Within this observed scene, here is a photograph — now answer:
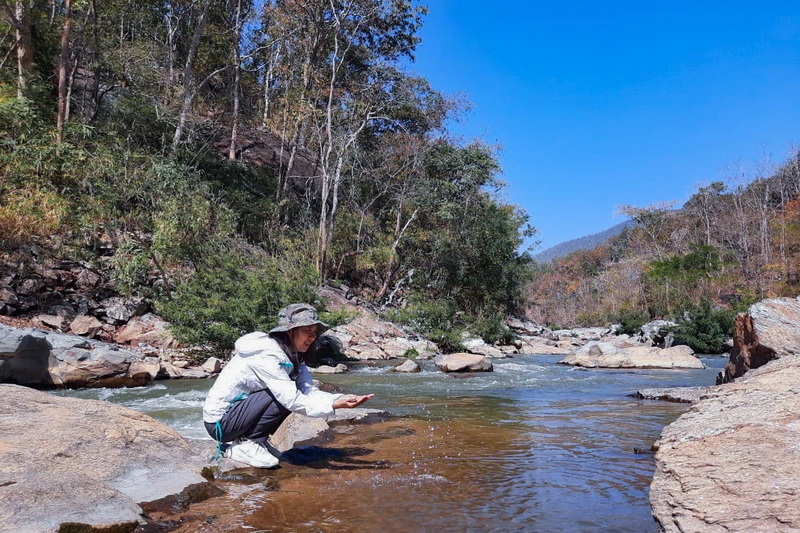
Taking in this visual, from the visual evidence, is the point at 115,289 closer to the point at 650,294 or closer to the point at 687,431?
the point at 687,431

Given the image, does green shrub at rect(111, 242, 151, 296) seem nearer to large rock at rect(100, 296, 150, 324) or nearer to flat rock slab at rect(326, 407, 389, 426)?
large rock at rect(100, 296, 150, 324)

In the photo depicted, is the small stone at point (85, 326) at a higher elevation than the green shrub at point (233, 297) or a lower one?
lower

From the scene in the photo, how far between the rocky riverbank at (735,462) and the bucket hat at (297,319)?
201cm

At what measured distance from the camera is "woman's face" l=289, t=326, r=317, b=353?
11.2 feet

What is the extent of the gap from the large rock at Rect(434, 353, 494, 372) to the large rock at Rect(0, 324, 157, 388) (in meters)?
5.58

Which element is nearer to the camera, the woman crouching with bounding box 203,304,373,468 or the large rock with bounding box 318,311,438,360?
the woman crouching with bounding box 203,304,373,468

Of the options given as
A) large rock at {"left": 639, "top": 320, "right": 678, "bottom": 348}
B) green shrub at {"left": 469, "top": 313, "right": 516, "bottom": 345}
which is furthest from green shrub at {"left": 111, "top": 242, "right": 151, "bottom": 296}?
large rock at {"left": 639, "top": 320, "right": 678, "bottom": 348}

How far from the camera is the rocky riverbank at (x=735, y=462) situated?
182cm

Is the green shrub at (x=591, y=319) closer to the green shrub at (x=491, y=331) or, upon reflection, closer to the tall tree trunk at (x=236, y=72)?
the green shrub at (x=491, y=331)

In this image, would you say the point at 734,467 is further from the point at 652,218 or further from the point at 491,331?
the point at 652,218

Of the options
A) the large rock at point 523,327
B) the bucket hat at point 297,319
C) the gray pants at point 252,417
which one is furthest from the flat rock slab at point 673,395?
the large rock at point 523,327

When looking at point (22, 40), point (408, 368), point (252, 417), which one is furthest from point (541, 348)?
point (22, 40)

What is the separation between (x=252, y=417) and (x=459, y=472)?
4.39ft

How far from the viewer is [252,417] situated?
3.36 meters
